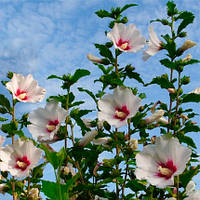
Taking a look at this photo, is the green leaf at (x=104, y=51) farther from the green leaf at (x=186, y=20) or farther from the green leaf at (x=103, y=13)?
the green leaf at (x=186, y=20)

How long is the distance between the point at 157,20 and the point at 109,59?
74 cm

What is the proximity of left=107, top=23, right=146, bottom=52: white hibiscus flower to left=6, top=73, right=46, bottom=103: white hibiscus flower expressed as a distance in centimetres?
79

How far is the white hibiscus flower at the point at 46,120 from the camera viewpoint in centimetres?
244

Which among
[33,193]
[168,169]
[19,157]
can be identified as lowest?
[33,193]

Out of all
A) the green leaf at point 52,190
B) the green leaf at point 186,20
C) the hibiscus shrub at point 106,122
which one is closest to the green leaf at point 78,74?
the hibiscus shrub at point 106,122

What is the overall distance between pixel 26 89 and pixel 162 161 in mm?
1546

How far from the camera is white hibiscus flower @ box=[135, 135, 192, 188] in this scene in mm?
1886

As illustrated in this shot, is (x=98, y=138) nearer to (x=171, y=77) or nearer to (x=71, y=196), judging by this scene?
(x=71, y=196)

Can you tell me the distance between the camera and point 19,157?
272 centimetres

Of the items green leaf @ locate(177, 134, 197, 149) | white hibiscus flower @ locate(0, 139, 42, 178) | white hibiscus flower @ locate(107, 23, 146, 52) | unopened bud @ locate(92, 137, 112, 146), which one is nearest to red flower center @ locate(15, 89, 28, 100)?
white hibiscus flower @ locate(0, 139, 42, 178)

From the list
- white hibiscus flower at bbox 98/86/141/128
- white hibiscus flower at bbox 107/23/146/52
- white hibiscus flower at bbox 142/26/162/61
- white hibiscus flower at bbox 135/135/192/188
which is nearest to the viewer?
white hibiscus flower at bbox 135/135/192/188

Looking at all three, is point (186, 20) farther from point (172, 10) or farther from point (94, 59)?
point (94, 59)

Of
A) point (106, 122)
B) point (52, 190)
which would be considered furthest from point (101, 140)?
point (52, 190)

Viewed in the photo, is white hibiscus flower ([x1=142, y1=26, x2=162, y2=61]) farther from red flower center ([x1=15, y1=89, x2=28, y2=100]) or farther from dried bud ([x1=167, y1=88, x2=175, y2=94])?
red flower center ([x1=15, y1=89, x2=28, y2=100])
